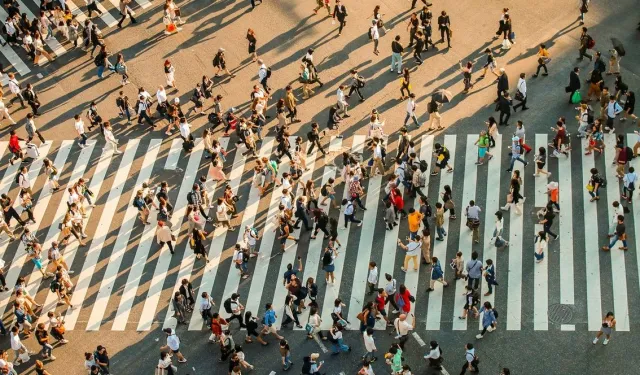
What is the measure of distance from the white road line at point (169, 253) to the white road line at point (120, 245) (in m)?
1.23

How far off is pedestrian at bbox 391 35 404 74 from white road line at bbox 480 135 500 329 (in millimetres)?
6110

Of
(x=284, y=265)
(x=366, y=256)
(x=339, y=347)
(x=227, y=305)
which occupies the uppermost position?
(x=366, y=256)

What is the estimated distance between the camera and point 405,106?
1729 inches

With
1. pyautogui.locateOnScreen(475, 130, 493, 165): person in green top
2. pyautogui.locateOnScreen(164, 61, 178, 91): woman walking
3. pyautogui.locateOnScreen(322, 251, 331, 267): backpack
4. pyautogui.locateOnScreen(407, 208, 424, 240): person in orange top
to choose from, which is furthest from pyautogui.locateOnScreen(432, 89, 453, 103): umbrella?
pyautogui.locateOnScreen(164, 61, 178, 91): woman walking

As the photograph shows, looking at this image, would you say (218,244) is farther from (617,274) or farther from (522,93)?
(617,274)

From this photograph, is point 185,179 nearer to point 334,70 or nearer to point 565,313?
point 334,70

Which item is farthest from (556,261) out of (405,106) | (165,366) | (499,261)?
(165,366)

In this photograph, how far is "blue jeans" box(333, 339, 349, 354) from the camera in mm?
34641

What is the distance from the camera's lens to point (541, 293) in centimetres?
3581

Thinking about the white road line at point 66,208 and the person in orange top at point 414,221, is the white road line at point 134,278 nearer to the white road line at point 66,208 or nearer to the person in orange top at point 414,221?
the white road line at point 66,208

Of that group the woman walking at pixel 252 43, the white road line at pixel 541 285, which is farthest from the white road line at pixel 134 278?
the white road line at pixel 541 285

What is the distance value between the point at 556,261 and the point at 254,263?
10666 millimetres

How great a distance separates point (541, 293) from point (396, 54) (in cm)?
1370

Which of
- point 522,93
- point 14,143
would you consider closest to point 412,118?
point 522,93
